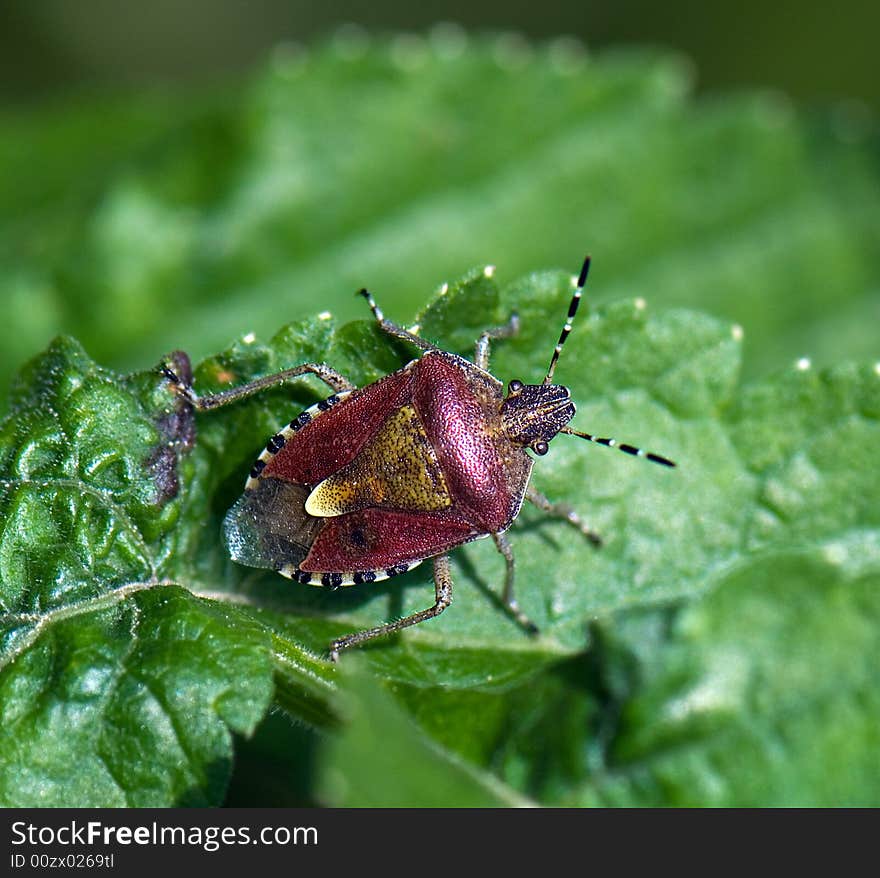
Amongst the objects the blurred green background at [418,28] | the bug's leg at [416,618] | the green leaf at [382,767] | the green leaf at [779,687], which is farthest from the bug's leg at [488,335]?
the blurred green background at [418,28]

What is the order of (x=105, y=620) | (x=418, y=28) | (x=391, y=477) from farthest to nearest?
(x=418, y=28), (x=391, y=477), (x=105, y=620)

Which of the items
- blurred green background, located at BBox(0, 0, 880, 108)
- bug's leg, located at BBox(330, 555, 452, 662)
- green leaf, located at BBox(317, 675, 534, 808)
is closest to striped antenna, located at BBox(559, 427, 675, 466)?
bug's leg, located at BBox(330, 555, 452, 662)

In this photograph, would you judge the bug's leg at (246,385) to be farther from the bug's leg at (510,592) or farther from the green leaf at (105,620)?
the bug's leg at (510,592)

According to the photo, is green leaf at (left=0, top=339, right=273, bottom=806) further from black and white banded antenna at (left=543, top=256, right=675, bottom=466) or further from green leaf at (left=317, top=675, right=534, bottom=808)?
black and white banded antenna at (left=543, top=256, right=675, bottom=466)

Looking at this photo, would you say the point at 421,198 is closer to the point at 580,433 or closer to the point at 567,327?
the point at 567,327

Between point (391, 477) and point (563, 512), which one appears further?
point (391, 477)

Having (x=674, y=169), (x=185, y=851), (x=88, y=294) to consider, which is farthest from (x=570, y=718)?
(x=674, y=169)

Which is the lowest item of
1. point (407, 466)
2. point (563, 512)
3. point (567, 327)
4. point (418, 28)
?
point (563, 512)

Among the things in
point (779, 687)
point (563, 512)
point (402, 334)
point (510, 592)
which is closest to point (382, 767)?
point (779, 687)
